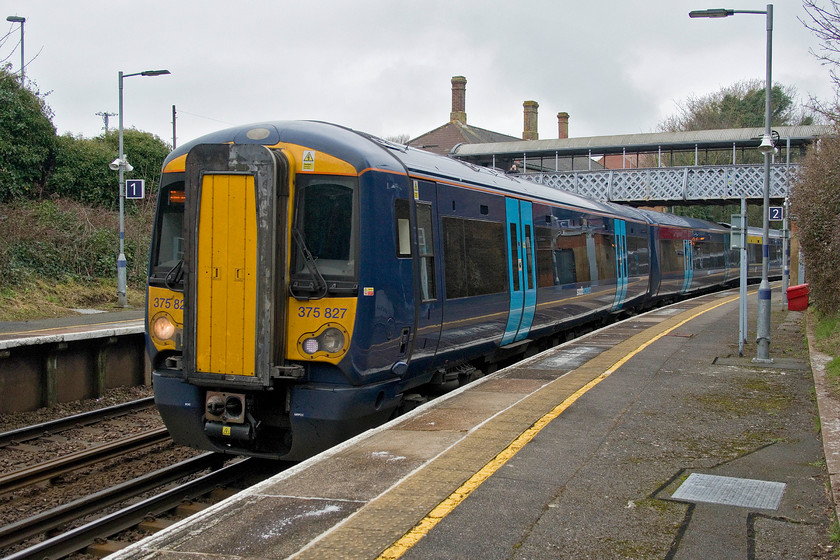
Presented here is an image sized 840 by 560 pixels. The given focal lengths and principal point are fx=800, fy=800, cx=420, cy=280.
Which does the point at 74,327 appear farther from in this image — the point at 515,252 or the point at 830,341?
the point at 830,341

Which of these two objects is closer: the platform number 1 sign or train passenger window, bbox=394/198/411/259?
train passenger window, bbox=394/198/411/259

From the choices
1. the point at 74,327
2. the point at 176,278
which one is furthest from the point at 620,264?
the point at 176,278

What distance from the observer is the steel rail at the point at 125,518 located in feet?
18.5

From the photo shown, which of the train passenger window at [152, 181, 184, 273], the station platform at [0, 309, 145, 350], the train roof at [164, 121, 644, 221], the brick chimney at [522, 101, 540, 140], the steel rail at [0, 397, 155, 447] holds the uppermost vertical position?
the brick chimney at [522, 101, 540, 140]

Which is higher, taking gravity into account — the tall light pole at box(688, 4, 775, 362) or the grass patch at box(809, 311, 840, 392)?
the tall light pole at box(688, 4, 775, 362)

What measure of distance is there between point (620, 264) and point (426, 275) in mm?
11630

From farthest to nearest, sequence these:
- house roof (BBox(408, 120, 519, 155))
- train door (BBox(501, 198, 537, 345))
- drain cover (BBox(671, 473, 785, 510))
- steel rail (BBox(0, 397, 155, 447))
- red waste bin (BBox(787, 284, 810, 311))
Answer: house roof (BBox(408, 120, 519, 155))
red waste bin (BBox(787, 284, 810, 311))
train door (BBox(501, 198, 537, 345))
steel rail (BBox(0, 397, 155, 447))
drain cover (BBox(671, 473, 785, 510))

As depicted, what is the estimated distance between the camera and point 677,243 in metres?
26.7

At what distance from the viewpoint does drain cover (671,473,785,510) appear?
528 centimetres

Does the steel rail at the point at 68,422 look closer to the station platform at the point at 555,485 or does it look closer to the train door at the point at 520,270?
the station platform at the point at 555,485

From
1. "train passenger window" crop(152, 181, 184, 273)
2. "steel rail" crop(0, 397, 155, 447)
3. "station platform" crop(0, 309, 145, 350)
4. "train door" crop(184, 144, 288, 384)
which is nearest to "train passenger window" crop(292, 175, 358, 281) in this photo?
"train door" crop(184, 144, 288, 384)

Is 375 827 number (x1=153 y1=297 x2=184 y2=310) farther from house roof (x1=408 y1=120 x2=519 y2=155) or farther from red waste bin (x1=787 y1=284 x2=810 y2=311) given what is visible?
house roof (x1=408 y1=120 x2=519 y2=155)

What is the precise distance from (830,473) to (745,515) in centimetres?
125

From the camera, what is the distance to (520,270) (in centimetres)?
1130
